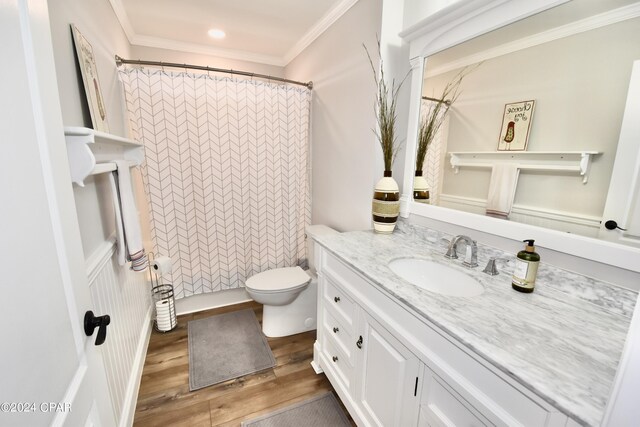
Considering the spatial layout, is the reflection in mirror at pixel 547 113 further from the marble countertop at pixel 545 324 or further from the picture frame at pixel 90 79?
the picture frame at pixel 90 79

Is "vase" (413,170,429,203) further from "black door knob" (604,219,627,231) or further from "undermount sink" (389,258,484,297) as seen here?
"black door knob" (604,219,627,231)

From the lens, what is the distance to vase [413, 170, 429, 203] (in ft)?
5.09

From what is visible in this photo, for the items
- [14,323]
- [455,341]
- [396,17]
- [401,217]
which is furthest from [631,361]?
[396,17]

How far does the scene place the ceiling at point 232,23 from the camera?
191cm

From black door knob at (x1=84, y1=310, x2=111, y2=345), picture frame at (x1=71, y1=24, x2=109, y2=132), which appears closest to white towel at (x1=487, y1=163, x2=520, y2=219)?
black door knob at (x1=84, y1=310, x2=111, y2=345)

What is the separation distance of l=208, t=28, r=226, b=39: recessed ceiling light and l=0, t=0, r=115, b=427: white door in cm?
207

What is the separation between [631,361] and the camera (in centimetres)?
→ 39

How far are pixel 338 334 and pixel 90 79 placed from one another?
1.72 meters

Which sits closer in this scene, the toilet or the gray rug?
the gray rug

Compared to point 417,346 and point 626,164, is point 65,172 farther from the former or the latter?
point 626,164

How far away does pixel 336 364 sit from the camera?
1.54 meters

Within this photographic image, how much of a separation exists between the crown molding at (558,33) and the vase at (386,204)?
647 millimetres

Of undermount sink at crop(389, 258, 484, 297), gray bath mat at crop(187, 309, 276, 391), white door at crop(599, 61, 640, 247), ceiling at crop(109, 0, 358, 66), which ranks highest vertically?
ceiling at crop(109, 0, 358, 66)

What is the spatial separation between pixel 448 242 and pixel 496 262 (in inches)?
10.0
